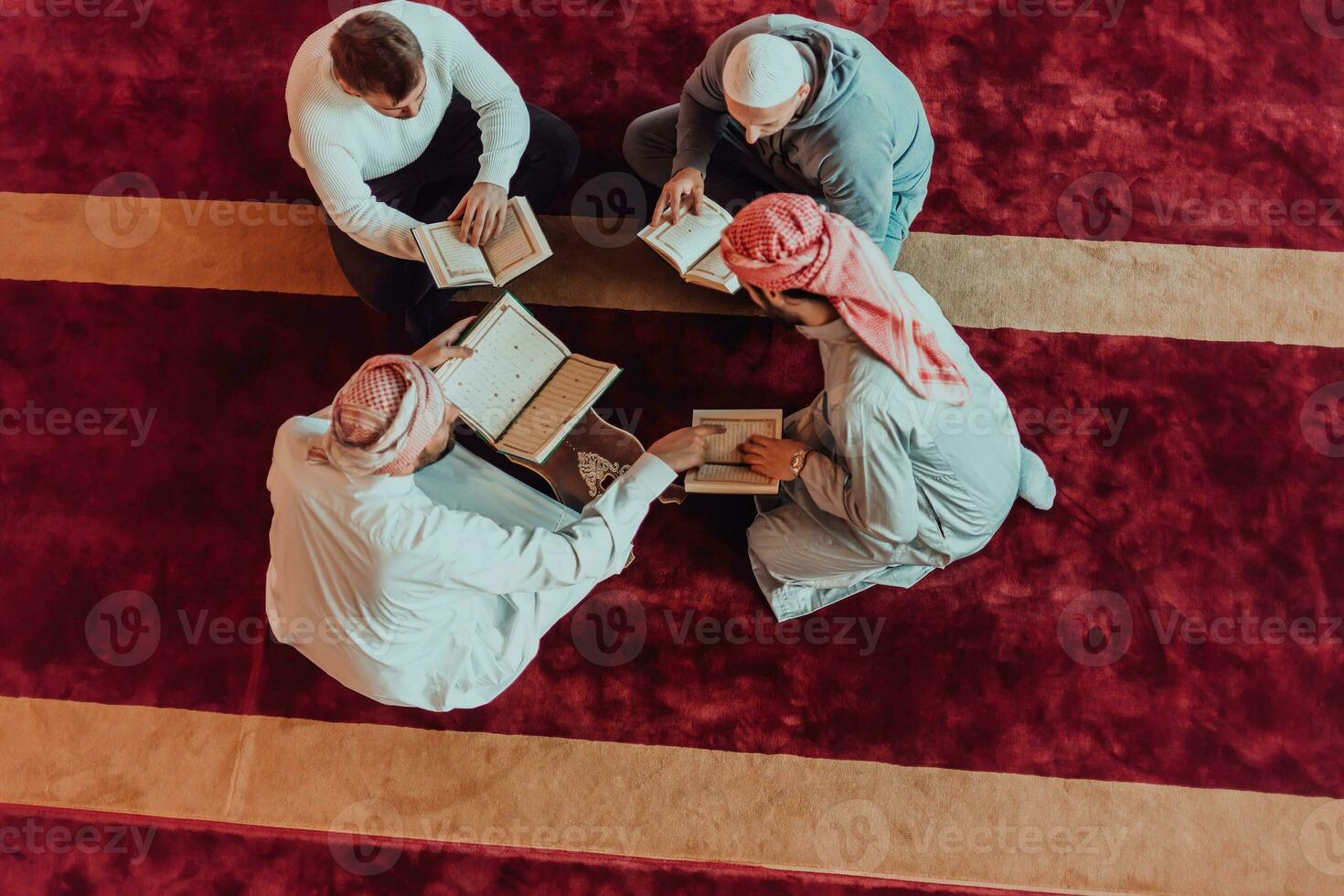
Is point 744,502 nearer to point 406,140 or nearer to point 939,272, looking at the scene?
point 939,272

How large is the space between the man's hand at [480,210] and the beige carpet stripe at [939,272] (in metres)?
0.47

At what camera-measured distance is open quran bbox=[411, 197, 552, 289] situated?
2.59 m

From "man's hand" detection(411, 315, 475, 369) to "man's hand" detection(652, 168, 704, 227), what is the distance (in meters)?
0.66

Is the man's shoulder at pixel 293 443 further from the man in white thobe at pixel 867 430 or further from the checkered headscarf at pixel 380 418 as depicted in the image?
the man in white thobe at pixel 867 430

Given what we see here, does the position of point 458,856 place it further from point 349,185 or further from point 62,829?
point 349,185

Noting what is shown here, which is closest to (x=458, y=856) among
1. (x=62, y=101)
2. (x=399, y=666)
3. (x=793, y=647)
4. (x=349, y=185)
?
(x=399, y=666)

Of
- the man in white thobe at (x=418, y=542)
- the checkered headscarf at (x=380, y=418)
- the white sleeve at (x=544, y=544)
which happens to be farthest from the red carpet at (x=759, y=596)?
the checkered headscarf at (x=380, y=418)

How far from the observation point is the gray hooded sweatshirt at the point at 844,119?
2.22 meters

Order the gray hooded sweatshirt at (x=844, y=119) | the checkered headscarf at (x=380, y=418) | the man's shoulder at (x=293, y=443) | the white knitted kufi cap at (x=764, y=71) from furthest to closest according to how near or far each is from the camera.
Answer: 1. the gray hooded sweatshirt at (x=844, y=119)
2. the white knitted kufi cap at (x=764, y=71)
3. the man's shoulder at (x=293, y=443)
4. the checkered headscarf at (x=380, y=418)

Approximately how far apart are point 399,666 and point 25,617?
5.14 ft

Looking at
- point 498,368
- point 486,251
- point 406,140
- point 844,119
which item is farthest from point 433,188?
point 844,119

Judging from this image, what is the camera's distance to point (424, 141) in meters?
2.68

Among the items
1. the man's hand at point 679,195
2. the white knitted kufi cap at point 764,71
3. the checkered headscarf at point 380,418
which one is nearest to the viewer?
the checkered headscarf at point 380,418

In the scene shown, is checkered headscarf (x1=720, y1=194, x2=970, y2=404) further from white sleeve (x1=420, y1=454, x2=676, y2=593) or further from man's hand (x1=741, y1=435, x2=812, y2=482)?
white sleeve (x1=420, y1=454, x2=676, y2=593)
